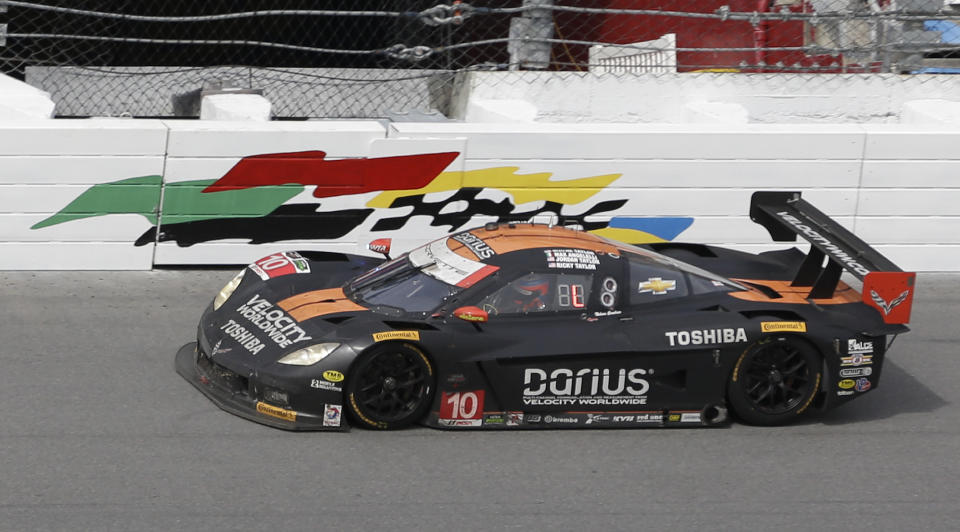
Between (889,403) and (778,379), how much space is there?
3.32ft

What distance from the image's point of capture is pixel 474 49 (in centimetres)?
1099

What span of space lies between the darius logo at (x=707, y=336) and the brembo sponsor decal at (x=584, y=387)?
226 mm

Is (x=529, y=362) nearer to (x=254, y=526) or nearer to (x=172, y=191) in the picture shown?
(x=254, y=526)

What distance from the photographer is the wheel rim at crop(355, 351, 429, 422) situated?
6191 mm

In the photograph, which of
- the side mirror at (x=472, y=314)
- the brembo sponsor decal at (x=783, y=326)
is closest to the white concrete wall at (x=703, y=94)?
the brembo sponsor decal at (x=783, y=326)

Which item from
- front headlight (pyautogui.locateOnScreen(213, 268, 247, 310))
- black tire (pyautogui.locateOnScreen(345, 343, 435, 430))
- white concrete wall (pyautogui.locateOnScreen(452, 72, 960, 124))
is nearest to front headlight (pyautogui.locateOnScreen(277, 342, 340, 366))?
black tire (pyautogui.locateOnScreen(345, 343, 435, 430))

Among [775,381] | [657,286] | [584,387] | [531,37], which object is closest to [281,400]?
[584,387]

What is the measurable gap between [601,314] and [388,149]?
2.98 m

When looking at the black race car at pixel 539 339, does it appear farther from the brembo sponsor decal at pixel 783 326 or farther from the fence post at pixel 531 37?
the fence post at pixel 531 37

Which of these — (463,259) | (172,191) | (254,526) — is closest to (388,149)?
(172,191)

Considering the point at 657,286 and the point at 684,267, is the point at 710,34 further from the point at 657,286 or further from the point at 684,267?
the point at 657,286

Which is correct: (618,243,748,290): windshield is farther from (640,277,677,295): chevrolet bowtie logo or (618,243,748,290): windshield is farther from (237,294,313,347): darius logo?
(237,294,313,347): darius logo

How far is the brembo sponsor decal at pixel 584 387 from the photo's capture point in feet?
20.9

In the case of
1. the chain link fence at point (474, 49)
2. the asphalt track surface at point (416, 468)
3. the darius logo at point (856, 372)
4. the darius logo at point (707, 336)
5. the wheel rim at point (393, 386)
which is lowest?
the asphalt track surface at point (416, 468)
